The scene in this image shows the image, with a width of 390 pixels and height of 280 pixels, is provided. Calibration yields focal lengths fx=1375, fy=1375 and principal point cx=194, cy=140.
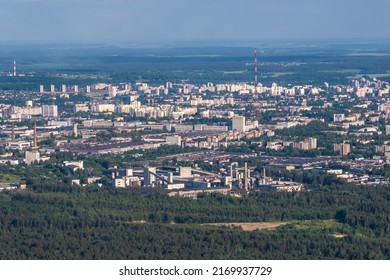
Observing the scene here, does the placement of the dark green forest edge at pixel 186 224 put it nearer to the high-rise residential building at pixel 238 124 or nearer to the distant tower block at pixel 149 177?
the distant tower block at pixel 149 177

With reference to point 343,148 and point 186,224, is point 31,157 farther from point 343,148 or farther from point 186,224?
point 186,224

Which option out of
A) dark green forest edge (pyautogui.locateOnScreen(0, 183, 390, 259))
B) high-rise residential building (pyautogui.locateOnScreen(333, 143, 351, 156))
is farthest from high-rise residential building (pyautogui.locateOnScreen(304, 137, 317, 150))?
dark green forest edge (pyautogui.locateOnScreen(0, 183, 390, 259))

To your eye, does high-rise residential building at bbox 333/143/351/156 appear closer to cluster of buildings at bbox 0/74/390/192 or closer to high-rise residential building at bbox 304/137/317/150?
cluster of buildings at bbox 0/74/390/192

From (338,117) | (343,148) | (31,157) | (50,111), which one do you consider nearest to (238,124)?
(338,117)

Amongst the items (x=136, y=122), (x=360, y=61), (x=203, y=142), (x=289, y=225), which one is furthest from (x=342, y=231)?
(x=360, y=61)

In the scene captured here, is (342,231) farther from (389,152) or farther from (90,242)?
(389,152)

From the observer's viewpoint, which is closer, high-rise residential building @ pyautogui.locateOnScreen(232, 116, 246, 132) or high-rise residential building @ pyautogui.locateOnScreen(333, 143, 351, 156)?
high-rise residential building @ pyautogui.locateOnScreen(333, 143, 351, 156)
